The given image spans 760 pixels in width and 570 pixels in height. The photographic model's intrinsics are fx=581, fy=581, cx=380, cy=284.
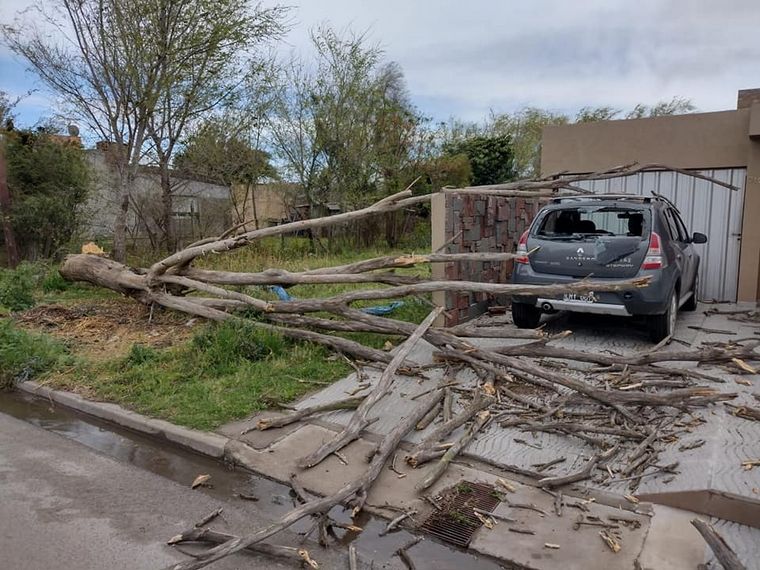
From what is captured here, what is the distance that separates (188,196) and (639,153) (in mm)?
11099

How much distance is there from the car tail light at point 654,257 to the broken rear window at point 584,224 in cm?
14

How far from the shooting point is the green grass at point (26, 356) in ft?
21.9

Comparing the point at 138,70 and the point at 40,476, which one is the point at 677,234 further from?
the point at 138,70

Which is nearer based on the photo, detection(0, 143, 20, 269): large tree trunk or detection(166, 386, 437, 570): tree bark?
detection(166, 386, 437, 570): tree bark

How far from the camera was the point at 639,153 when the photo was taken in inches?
413

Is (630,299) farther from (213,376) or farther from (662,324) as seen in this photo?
(213,376)

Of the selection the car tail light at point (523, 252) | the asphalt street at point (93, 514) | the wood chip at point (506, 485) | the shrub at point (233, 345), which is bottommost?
the asphalt street at point (93, 514)

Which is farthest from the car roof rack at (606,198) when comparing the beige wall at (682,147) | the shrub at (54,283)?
the shrub at (54,283)

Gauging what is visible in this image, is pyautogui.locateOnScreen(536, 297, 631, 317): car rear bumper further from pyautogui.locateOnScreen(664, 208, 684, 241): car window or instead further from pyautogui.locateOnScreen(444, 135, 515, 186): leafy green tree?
pyautogui.locateOnScreen(444, 135, 515, 186): leafy green tree

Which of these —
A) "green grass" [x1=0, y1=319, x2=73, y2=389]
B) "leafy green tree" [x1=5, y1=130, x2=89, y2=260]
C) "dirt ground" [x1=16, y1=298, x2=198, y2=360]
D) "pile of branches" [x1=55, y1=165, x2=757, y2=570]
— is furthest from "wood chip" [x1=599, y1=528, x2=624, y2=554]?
"leafy green tree" [x1=5, y1=130, x2=89, y2=260]

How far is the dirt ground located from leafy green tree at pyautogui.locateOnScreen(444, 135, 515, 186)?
14.9 meters

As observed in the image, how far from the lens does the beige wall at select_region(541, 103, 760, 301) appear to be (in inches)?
378

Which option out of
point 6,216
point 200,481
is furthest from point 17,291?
point 200,481

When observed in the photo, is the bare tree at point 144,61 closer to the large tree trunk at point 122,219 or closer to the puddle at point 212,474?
the large tree trunk at point 122,219
